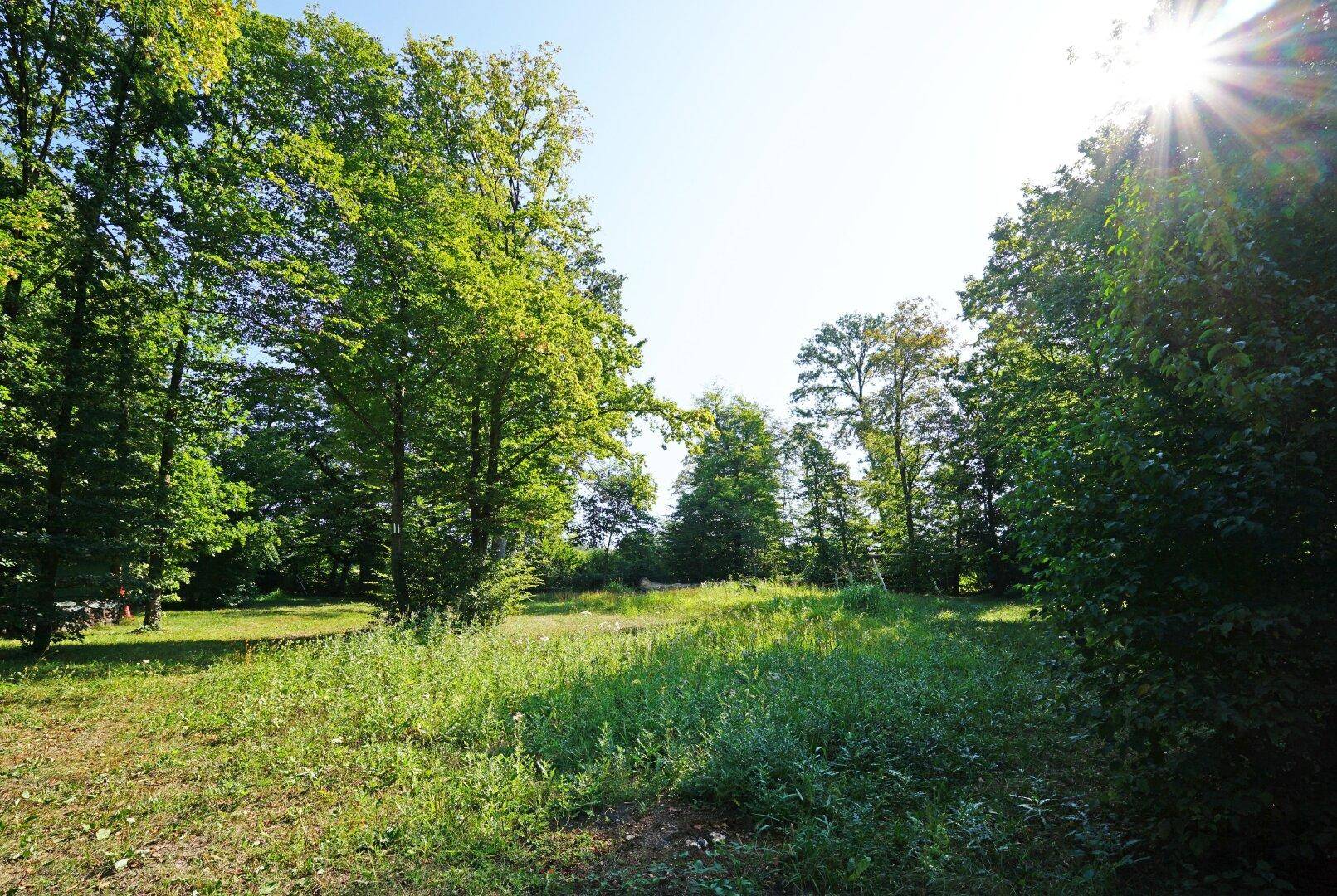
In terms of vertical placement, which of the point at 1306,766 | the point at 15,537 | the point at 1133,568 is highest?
the point at 15,537

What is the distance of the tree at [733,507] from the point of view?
3041 cm

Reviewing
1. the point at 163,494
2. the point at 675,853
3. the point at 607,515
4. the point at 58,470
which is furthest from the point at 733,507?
the point at 675,853

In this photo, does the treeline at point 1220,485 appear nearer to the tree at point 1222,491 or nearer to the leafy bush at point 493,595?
the tree at point 1222,491

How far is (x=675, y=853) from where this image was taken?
10.9 feet

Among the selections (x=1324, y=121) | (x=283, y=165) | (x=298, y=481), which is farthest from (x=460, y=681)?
(x=298, y=481)

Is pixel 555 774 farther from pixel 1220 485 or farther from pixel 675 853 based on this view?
pixel 1220 485

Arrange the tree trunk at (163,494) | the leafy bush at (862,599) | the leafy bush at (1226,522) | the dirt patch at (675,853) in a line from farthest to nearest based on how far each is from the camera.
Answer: the leafy bush at (862,599) → the tree trunk at (163,494) → the dirt patch at (675,853) → the leafy bush at (1226,522)

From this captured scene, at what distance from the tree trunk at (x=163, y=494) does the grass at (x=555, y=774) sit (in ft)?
9.62

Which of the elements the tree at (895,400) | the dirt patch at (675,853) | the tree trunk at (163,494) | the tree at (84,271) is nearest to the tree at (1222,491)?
the dirt patch at (675,853)

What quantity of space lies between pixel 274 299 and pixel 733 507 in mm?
24265

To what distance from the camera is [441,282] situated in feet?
34.7

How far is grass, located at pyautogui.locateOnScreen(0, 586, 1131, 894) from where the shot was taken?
315cm

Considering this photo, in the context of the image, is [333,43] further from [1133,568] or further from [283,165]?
[1133,568]

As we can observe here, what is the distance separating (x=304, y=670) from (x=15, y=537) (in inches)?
197
